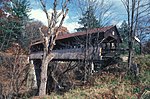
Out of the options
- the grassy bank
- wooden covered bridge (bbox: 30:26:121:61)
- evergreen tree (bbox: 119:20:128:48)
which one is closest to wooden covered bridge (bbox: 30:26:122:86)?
wooden covered bridge (bbox: 30:26:121:61)

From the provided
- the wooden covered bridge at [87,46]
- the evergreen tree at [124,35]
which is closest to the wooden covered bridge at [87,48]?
the wooden covered bridge at [87,46]

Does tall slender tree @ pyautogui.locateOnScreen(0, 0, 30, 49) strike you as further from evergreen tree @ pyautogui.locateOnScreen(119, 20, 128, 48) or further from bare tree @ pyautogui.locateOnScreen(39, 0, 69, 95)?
bare tree @ pyautogui.locateOnScreen(39, 0, 69, 95)

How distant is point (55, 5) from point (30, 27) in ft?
108

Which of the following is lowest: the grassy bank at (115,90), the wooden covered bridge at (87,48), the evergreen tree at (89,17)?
the grassy bank at (115,90)

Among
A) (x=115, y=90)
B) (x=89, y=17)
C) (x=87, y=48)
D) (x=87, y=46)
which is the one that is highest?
(x=89, y=17)

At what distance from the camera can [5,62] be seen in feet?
84.2

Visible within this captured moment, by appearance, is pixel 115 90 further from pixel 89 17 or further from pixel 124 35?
pixel 124 35

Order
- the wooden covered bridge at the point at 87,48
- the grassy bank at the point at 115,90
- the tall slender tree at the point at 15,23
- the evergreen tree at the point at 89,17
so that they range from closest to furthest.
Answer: the grassy bank at the point at 115,90, the evergreen tree at the point at 89,17, the wooden covered bridge at the point at 87,48, the tall slender tree at the point at 15,23

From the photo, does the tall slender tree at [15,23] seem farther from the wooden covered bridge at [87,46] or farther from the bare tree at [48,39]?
the bare tree at [48,39]

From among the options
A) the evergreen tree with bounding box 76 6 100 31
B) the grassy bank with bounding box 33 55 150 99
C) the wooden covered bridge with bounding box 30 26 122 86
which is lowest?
the grassy bank with bounding box 33 55 150 99

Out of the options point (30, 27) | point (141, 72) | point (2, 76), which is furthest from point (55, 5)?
point (30, 27)

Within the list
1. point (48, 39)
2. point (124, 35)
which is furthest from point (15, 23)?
point (48, 39)

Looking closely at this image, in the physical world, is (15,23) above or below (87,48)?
above

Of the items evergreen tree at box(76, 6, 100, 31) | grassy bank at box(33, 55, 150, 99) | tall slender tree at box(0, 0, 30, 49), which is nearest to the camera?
grassy bank at box(33, 55, 150, 99)
